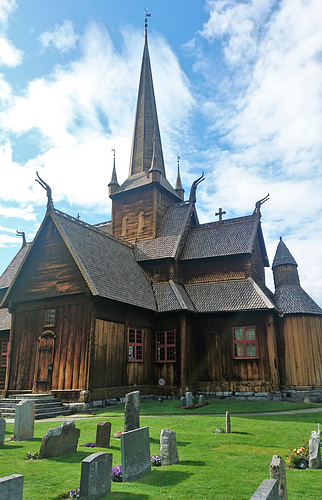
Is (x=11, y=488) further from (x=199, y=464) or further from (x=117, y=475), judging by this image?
(x=199, y=464)

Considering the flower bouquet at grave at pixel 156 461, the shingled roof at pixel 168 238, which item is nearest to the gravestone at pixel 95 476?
the flower bouquet at grave at pixel 156 461

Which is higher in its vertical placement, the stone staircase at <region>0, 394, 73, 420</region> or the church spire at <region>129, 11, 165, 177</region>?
the church spire at <region>129, 11, 165, 177</region>

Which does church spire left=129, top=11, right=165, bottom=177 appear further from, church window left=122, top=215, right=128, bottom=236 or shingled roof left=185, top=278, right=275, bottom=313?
shingled roof left=185, top=278, right=275, bottom=313

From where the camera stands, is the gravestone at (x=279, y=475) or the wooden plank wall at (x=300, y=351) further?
the wooden plank wall at (x=300, y=351)

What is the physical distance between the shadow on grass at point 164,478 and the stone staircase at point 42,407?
1157 centimetres

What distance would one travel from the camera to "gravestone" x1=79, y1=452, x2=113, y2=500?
678 cm

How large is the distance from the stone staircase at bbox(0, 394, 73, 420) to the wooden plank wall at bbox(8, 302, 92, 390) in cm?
88

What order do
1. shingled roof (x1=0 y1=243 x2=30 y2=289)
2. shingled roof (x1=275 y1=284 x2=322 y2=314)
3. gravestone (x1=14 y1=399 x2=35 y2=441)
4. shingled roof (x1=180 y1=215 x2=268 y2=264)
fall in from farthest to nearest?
shingled roof (x1=0 y1=243 x2=30 y2=289) < shingled roof (x1=180 y1=215 x2=268 y2=264) < shingled roof (x1=275 y1=284 x2=322 y2=314) < gravestone (x1=14 y1=399 x2=35 y2=441)

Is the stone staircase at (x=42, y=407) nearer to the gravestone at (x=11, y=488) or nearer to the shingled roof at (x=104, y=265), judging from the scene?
the shingled roof at (x=104, y=265)

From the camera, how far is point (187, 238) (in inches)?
1192

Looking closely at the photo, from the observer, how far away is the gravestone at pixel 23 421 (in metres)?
12.3

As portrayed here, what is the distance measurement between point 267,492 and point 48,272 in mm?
19824

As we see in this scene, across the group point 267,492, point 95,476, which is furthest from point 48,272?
point 267,492

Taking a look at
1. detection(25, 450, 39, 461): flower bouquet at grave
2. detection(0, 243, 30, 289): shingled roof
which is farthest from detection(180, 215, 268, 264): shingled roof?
detection(25, 450, 39, 461): flower bouquet at grave
